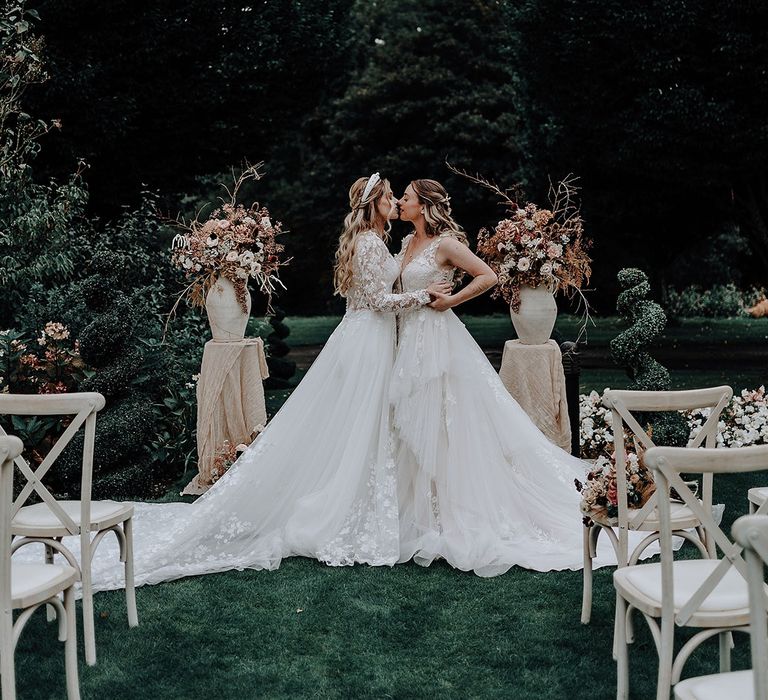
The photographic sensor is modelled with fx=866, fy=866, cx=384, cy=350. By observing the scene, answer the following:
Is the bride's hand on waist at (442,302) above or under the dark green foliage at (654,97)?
under

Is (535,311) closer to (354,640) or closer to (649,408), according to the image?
(649,408)

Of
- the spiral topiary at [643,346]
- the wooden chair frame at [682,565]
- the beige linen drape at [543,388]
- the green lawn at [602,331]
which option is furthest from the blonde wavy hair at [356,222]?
the green lawn at [602,331]

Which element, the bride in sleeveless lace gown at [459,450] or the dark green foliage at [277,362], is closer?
the bride in sleeveless lace gown at [459,450]

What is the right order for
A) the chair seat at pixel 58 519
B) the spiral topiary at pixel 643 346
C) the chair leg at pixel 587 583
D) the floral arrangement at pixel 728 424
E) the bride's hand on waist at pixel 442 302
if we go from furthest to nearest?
the floral arrangement at pixel 728 424
the spiral topiary at pixel 643 346
the bride's hand on waist at pixel 442 302
the chair leg at pixel 587 583
the chair seat at pixel 58 519

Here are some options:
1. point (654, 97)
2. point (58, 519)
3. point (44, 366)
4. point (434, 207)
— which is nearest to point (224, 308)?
point (44, 366)

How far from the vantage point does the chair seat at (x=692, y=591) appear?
2.98 m

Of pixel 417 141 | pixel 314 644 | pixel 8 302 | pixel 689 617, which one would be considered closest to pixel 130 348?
pixel 8 302

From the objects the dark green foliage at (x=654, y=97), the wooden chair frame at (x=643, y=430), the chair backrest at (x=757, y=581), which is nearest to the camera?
the chair backrest at (x=757, y=581)

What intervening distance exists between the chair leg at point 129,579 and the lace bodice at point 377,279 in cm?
242

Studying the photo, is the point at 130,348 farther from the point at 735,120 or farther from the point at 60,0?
the point at 735,120

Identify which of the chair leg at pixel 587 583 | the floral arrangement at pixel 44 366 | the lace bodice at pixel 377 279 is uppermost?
the lace bodice at pixel 377 279

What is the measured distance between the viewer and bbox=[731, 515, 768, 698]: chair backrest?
2.01 m

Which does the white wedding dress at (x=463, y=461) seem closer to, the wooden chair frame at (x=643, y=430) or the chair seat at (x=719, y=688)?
the wooden chair frame at (x=643, y=430)

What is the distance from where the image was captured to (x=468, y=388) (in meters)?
6.05
